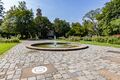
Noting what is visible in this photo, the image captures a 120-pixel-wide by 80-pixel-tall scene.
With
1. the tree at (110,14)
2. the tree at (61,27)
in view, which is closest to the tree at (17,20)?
the tree at (61,27)

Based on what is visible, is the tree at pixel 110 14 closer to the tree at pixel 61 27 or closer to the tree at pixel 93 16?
the tree at pixel 93 16

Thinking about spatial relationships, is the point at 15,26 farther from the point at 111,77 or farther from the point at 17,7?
the point at 111,77

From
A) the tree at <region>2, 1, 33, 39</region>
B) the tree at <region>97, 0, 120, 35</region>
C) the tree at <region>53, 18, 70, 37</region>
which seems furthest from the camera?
the tree at <region>53, 18, 70, 37</region>

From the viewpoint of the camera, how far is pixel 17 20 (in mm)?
33156

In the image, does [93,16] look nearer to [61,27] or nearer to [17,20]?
[61,27]

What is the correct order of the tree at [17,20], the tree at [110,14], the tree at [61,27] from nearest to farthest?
1. the tree at [110,14]
2. the tree at [17,20]
3. the tree at [61,27]

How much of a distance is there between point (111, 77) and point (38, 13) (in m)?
47.5

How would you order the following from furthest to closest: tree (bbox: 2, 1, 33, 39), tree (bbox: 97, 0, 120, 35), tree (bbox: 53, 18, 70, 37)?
tree (bbox: 53, 18, 70, 37), tree (bbox: 2, 1, 33, 39), tree (bbox: 97, 0, 120, 35)

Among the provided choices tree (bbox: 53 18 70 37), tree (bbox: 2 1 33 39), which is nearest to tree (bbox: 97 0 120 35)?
tree (bbox: 53 18 70 37)

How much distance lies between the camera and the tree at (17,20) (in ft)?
106

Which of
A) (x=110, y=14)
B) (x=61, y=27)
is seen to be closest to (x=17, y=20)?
(x=61, y=27)

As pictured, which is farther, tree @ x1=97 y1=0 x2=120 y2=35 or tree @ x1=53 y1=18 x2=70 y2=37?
tree @ x1=53 y1=18 x2=70 y2=37

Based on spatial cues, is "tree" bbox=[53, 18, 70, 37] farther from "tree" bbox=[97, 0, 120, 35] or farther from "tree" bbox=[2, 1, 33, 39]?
"tree" bbox=[97, 0, 120, 35]

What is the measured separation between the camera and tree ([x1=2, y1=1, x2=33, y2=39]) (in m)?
32.4
